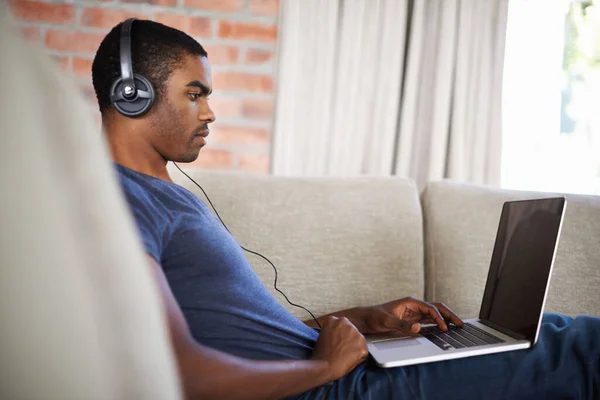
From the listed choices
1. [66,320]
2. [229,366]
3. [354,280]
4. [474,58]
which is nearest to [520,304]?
[354,280]

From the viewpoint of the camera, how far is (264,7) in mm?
1907

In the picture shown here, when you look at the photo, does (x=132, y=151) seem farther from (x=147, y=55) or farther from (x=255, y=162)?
(x=255, y=162)

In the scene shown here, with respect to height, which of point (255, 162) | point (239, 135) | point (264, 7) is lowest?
point (255, 162)

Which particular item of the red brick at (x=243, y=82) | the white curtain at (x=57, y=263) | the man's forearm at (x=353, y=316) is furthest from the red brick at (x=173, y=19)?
the white curtain at (x=57, y=263)

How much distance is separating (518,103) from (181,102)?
67.8 inches

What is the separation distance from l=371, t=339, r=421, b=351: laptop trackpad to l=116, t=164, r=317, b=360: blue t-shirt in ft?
0.55

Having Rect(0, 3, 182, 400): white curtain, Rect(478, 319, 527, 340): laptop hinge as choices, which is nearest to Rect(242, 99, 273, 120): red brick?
Rect(478, 319, 527, 340): laptop hinge

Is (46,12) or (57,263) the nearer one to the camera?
(57,263)

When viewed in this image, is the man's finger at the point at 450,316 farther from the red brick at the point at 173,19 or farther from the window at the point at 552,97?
the red brick at the point at 173,19

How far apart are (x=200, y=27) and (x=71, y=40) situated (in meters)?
0.50

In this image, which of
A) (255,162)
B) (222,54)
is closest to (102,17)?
(222,54)

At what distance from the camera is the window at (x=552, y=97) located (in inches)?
83.3

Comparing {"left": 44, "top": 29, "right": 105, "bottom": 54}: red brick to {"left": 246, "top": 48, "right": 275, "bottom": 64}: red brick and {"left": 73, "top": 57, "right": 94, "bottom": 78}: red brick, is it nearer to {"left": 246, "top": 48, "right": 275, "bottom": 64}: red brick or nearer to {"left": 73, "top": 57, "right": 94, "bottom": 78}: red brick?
{"left": 73, "top": 57, "right": 94, "bottom": 78}: red brick

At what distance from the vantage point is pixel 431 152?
1.92m
